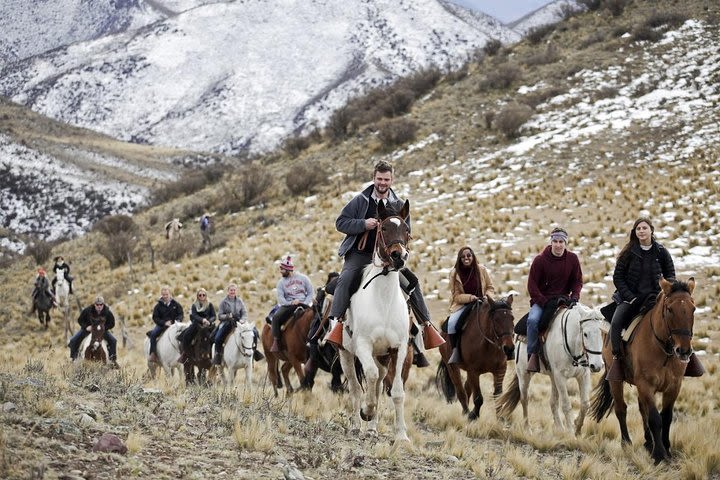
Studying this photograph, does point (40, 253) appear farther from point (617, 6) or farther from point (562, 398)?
A: point (617, 6)

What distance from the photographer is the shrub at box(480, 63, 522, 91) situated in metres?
48.2

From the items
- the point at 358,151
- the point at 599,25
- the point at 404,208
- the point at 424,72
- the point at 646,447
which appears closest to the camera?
the point at 404,208

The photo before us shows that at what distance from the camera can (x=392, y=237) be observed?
667 centimetres

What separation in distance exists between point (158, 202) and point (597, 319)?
5362cm

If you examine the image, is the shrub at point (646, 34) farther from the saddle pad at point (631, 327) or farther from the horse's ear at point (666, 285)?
the horse's ear at point (666, 285)

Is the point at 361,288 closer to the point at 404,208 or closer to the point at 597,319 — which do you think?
the point at 404,208

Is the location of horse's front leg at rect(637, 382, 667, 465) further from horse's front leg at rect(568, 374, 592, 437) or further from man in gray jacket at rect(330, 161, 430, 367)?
man in gray jacket at rect(330, 161, 430, 367)

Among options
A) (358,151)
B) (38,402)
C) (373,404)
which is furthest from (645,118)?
(38,402)

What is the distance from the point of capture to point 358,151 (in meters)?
46.5

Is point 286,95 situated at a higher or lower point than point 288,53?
lower

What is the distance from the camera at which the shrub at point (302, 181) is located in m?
41.3

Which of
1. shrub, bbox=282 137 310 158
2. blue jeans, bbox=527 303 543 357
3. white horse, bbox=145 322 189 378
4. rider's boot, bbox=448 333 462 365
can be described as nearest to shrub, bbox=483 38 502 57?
shrub, bbox=282 137 310 158

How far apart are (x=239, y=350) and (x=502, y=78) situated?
3966cm

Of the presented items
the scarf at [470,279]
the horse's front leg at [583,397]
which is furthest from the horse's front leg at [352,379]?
the scarf at [470,279]
